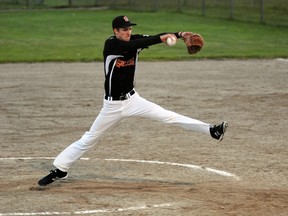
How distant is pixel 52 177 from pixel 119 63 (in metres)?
1.91

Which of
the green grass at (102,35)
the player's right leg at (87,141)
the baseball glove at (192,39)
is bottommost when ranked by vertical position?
the green grass at (102,35)

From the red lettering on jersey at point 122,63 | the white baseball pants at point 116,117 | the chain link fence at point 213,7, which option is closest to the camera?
the red lettering on jersey at point 122,63

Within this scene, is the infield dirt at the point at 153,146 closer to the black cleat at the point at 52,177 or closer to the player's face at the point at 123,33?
the black cleat at the point at 52,177

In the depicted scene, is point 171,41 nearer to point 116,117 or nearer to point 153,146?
point 116,117

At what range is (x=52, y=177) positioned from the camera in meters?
12.2

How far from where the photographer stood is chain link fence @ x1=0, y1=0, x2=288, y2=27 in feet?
151

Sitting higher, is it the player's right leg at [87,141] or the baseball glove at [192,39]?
the baseball glove at [192,39]

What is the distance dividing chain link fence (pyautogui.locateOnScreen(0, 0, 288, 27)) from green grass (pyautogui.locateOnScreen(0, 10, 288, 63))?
157 cm

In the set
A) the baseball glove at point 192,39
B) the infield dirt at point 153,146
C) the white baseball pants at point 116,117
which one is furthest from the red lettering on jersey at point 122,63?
the infield dirt at point 153,146

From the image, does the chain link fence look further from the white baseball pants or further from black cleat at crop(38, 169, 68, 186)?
black cleat at crop(38, 169, 68, 186)

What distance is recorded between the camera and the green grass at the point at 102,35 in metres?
31.7

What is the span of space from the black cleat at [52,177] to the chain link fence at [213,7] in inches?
1285

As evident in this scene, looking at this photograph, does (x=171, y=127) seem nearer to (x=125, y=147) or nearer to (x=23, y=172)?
(x=125, y=147)

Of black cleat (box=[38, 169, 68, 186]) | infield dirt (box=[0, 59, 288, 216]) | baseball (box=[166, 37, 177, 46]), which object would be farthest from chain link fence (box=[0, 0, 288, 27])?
baseball (box=[166, 37, 177, 46])
